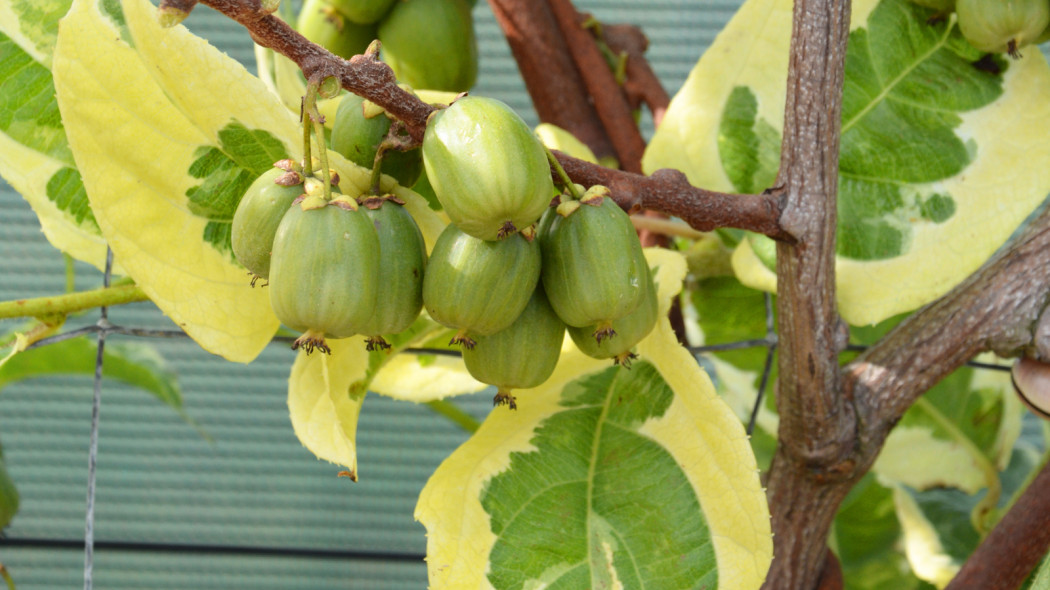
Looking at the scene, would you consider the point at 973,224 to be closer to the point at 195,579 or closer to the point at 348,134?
the point at 348,134

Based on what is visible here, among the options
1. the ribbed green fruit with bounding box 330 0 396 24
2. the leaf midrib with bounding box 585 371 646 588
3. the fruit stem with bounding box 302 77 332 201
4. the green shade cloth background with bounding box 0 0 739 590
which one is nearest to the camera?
the fruit stem with bounding box 302 77 332 201

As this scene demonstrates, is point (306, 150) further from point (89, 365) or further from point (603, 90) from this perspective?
point (89, 365)

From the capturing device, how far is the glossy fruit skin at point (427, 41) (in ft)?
1.76

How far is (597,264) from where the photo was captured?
302 mm

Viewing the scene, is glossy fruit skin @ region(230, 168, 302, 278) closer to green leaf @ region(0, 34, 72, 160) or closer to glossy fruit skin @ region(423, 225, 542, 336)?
glossy fruit skin @ region(423, 225, 542, 336)

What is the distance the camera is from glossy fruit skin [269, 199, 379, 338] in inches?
11.0

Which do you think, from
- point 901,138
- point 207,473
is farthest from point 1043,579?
point 207,473

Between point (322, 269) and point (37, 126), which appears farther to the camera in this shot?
point (37, 126)

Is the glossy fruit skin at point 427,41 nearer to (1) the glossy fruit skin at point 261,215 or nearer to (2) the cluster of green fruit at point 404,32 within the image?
(2) the cluster of green fruit at point 404,32

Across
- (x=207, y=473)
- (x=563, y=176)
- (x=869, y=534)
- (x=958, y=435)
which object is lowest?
(x=207, y=473)

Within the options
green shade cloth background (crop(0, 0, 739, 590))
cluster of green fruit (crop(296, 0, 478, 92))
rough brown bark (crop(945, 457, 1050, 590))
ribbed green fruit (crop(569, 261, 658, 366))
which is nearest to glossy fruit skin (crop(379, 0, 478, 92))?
cluster of green fruit (crop(296, 0, 478, 92))

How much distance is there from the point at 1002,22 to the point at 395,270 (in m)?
0.30

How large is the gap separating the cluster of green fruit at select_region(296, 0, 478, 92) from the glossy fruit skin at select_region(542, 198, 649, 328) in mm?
268

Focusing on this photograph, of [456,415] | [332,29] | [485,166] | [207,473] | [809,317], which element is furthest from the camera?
[207,473]
